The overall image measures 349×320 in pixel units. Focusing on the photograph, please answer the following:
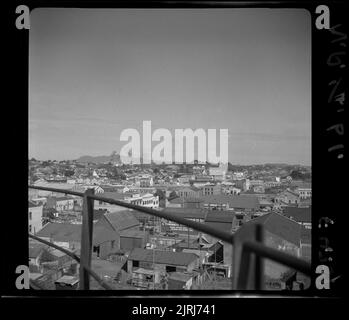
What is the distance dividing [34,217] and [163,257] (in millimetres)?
771

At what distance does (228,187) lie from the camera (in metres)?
2.14

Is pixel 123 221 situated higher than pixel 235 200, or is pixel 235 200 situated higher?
pixel 235 200

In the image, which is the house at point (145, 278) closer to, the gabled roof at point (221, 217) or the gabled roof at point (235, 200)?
the gabled roof at point (221, 217)

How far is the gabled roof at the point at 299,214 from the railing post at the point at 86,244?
42.2 inches

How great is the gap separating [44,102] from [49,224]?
0.70 m

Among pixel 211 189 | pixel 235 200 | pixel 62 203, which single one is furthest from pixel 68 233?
pixel 235 200

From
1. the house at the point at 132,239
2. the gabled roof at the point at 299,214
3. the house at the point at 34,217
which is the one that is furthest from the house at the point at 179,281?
the house at the point at 34,217

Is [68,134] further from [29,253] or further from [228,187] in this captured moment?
[228,187]

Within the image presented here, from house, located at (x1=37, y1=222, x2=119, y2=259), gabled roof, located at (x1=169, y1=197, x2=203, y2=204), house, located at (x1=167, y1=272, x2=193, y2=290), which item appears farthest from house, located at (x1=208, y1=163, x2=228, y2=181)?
house, located at (x1=37, y1=222, x2=119, y2=259)

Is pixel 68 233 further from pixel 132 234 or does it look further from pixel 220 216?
pixel 220 216

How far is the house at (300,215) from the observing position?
6.02 feet

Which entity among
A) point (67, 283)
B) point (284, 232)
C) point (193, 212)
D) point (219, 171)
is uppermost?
point (219, 171)

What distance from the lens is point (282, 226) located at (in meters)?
1.99
